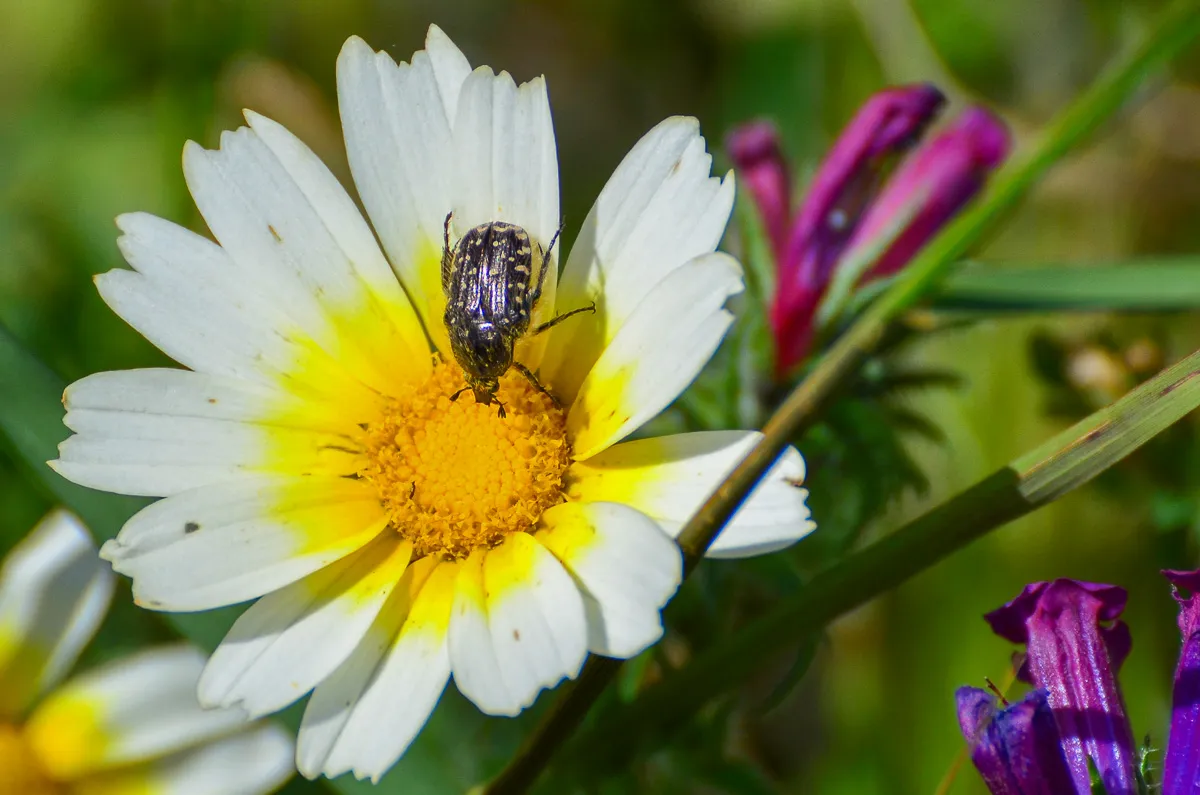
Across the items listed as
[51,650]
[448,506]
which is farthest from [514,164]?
[51,650]

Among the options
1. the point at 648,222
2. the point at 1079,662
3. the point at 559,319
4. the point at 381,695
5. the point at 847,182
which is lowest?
the point at 381,695

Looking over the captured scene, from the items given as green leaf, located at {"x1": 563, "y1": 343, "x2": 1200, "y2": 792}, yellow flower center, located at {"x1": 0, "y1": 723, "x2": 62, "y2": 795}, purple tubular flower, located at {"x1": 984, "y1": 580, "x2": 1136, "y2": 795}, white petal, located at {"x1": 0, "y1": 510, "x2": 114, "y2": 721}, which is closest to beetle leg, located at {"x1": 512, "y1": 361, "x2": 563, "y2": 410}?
green leaf, located at {"x1": 563, "y1": 343, "x2": 1200, "y2": 792}

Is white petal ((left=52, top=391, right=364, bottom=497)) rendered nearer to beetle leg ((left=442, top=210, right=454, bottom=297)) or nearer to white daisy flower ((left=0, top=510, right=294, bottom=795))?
beetle leg ((left=442, top=210, right=454, bottom=297))

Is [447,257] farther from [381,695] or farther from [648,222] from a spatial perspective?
[381,695]

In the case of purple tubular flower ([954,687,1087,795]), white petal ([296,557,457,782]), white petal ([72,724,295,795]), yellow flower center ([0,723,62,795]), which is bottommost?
yellow flower center ([0,723,62,795])

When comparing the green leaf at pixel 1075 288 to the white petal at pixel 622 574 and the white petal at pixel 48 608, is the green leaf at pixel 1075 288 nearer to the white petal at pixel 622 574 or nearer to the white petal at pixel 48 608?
the white petal at pixel 622 574

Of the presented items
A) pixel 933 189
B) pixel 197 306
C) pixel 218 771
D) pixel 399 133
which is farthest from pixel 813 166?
pixel 218 771
